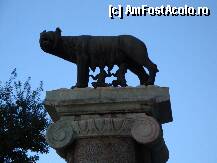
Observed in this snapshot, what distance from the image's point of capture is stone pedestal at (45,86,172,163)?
7.09 meters

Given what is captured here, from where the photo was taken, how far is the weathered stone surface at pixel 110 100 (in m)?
7.32

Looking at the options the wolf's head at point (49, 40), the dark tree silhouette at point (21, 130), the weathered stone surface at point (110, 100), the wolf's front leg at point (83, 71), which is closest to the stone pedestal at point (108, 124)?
the weathered stone surface at point (110, 100)

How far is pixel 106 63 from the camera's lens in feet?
26.3

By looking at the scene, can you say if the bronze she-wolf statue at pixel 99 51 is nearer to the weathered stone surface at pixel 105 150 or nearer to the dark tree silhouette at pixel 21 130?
the weathered stone surface at pixel 105 150

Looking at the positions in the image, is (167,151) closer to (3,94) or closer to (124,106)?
(124,106)

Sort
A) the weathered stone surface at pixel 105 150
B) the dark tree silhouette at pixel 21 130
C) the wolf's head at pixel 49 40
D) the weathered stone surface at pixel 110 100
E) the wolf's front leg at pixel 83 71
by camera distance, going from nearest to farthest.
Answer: the weathered stone surface at pixel 105 150, the weathered stone surface at pixel 110 100, the wolf's front leg at pixel 83 71, the wolf's head at pixel 49 40, the dark tree silhouette at pixel 21 130

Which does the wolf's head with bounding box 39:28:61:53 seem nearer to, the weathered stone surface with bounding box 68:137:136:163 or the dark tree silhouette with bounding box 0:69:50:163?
the weathered stone surface with bounding box 68:137:136:163

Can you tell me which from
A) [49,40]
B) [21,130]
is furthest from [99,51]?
[21,130]

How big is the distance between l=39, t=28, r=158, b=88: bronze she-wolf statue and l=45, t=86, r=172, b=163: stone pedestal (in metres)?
0.52

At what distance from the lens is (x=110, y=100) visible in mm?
7312

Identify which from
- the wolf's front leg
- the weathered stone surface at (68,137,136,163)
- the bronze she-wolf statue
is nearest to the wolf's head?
the bronze she-wolf statue

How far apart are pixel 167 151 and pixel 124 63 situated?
66.7 inches

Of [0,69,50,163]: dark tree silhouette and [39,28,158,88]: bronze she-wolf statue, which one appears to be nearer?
[39,28,158,88]: bronze she-wolf statue

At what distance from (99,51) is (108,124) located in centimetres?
142
